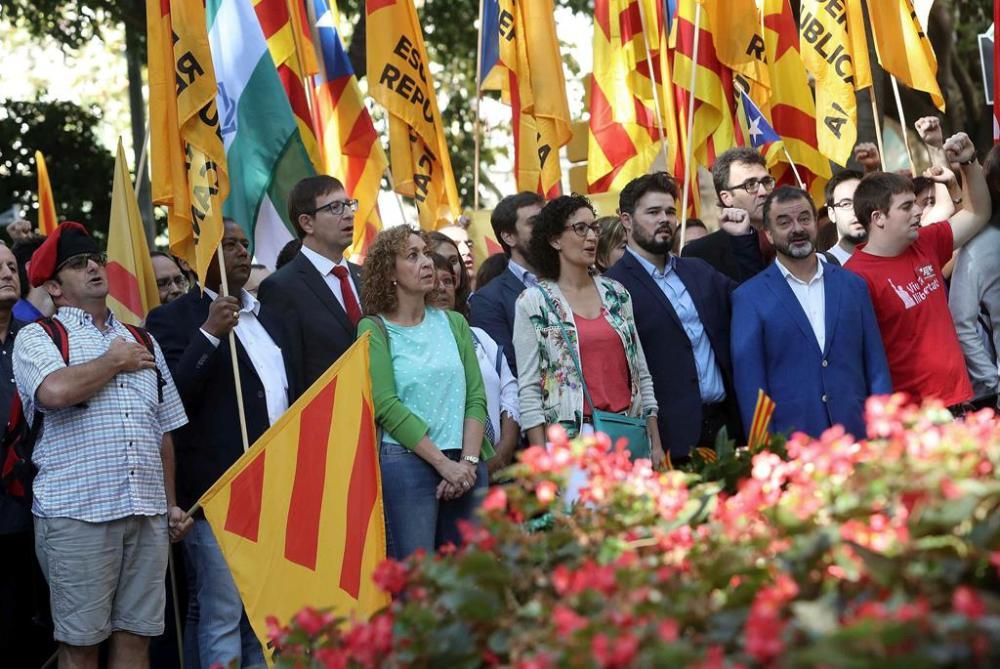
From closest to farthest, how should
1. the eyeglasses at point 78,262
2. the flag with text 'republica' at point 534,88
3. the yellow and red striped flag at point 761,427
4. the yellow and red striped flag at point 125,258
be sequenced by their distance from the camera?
the yellow and red striped flag at point 761,427
the eyeglasses at point 78,262
the yellow and red striped flag at point 125,258
the flag with text 'republica' at point 534,88

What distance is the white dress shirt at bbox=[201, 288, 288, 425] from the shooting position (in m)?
7.41

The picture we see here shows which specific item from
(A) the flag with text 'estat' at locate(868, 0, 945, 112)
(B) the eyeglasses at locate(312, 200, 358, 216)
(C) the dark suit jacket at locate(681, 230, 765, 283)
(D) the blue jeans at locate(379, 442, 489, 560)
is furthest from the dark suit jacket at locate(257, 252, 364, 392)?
(A) the flag with text 'estat' at locate(868, 0, 945, 112)

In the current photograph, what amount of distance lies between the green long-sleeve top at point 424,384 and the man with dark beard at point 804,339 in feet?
4.31

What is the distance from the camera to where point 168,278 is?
32.2ft

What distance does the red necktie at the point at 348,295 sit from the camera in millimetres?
7770

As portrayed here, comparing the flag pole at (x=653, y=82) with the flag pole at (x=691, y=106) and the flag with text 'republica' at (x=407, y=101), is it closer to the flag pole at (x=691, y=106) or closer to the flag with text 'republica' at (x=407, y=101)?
the flag pole at (x=691, y=106)

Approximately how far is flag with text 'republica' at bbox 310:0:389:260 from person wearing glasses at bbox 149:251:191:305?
119 centimetres

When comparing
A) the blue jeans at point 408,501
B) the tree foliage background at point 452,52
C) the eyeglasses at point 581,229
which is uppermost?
the tree foliage background at point 452,52

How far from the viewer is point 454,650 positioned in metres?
3.35

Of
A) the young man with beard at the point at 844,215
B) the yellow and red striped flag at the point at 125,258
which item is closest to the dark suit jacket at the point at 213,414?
the yellow and red striped flag at the point at 125,258

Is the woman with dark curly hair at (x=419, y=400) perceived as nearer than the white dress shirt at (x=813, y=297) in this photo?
Yes

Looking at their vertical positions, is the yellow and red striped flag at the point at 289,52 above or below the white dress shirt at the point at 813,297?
above

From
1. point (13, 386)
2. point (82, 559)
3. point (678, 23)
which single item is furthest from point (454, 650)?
point (678, 23)

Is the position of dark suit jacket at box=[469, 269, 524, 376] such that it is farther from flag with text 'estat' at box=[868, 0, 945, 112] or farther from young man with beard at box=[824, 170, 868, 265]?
flag with text 'estat' at box=[868, 0, 945, 112]
